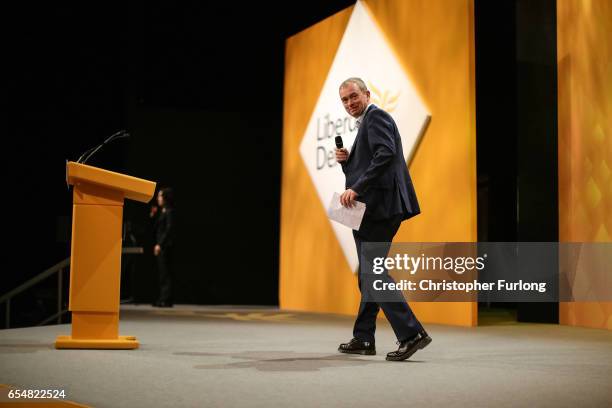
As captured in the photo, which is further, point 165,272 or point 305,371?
point 165,272

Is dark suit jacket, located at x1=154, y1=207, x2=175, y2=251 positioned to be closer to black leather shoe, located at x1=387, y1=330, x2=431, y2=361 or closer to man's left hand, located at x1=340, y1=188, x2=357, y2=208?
man's left hand, located at x1=340, y1=188, x2=357, y2=208

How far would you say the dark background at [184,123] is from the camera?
9039 millimetres

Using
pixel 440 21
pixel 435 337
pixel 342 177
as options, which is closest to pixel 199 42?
pixel 342 177

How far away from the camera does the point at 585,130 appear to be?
5.91m

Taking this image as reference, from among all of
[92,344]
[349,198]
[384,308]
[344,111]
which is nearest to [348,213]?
[349,198]

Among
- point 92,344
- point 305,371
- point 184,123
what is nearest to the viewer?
point 305,371

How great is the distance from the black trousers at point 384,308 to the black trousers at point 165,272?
17.2ft

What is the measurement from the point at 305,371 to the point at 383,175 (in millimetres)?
945

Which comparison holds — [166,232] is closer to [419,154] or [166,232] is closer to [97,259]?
[419,154]

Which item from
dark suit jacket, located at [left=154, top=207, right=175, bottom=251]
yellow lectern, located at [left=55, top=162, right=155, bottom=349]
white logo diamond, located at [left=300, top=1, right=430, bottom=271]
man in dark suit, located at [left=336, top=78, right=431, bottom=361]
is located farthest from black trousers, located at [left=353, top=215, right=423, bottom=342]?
dark suit jacket, located at [left=154, top=207, right=175, bottom=251]

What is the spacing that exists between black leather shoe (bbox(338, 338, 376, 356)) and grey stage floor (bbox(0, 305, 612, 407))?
7cm

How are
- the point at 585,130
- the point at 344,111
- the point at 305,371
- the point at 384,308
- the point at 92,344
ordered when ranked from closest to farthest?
1. the point at 305,371
2. the point at 384,308
3. the point at 92,344
4. the point at 585,130
5. the point at 344,111

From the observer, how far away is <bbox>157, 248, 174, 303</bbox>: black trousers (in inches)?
333

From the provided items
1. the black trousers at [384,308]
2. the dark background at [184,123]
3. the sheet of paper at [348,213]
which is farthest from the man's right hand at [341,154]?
the dark background at [184,123]
